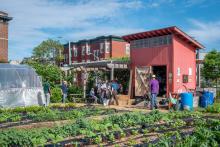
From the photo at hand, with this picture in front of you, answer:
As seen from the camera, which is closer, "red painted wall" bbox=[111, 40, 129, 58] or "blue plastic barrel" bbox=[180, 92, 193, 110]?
"blue plastic barrel" bbox=[180, 92, 193, 110]

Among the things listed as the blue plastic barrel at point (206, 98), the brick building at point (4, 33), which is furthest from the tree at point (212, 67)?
the brick building at point (4, 33)

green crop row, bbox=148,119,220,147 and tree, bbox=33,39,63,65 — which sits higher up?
tree, bbox=33,39,63,65

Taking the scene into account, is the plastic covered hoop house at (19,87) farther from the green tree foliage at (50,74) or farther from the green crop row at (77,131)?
the green crop row at (77,131)

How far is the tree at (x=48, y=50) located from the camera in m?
61.4

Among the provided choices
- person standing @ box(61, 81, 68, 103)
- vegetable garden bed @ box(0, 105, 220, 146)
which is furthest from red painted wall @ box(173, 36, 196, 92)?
vegetable garden bed @ box(0, 105, 220, 146)

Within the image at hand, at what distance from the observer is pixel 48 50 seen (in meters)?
62.1

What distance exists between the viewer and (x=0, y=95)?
827 inches

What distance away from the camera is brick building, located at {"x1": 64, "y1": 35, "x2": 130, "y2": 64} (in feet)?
188

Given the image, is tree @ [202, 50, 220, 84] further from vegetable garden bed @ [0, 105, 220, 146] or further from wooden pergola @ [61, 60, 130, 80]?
vegetable garden bed @ [0, 105, 220, 146]

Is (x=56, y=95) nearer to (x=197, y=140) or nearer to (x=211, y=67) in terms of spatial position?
(x=197, y=140)

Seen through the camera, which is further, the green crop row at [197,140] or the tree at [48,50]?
the tree at [48,50]

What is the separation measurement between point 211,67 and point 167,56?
58.2 feet

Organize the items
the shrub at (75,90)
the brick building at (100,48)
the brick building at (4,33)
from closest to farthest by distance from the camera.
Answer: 1. the shrub at (75,90)
2. the brick building at (4,33)
3. the brick building at (100,48)

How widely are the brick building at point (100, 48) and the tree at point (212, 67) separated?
1957cm
